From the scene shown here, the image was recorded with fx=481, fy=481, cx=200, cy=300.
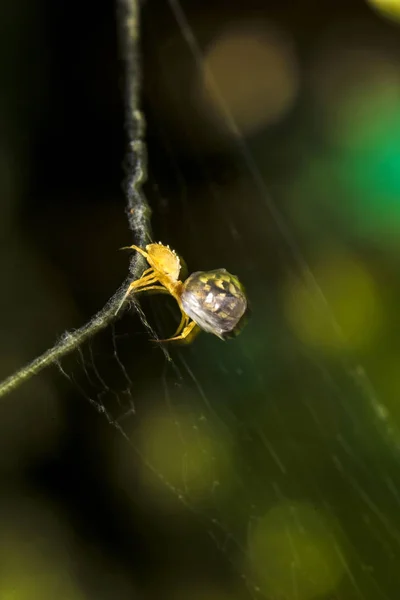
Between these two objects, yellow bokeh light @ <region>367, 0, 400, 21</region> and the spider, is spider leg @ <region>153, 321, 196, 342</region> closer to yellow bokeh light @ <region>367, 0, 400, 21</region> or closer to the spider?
the spider

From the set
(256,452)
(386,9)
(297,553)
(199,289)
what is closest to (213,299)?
(199,289)

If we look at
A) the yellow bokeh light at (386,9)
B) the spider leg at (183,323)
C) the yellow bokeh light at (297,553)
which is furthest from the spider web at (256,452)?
the yellow bokeh light at (386,9)

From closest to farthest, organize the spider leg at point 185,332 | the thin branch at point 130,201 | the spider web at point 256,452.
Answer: the thin branch at point 130,201
the spider leg at point 185,332
the spider web at point 256,452

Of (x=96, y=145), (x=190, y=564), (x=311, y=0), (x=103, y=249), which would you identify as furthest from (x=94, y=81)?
(x=190, y=564)

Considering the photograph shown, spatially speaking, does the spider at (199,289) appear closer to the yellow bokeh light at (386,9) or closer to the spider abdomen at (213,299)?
the spider abdomen at (213,299)

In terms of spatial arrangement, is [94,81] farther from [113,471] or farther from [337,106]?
[113,471]

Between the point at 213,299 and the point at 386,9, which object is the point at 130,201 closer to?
the point at 213,299

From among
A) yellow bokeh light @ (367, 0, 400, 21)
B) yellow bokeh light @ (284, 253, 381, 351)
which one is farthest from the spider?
yellow bokeh light @ (367, 0, 400, 21)
